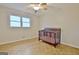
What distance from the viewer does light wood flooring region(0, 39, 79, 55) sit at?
1779 mm

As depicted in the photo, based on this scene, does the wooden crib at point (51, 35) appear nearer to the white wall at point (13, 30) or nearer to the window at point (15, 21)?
the white wall at point (13, 30)

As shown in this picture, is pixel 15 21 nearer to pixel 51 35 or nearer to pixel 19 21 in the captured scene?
pixel 19 21

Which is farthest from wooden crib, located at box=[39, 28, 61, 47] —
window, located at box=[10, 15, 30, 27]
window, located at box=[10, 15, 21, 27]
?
window, located at box=[10, 15, 21, 27]

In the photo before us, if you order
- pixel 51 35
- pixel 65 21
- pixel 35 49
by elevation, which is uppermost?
pixel 65 21

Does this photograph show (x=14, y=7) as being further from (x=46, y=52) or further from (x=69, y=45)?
(x=69, y=45)

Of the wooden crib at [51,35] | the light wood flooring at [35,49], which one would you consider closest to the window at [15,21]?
the light wood flooring at [35,49]

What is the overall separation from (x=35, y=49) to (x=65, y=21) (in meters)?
0.65

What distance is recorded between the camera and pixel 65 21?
6.03 feet

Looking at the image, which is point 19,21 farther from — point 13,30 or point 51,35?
point 51,35

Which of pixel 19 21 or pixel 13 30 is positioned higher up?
pixel 19 21

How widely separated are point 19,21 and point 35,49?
52 cm

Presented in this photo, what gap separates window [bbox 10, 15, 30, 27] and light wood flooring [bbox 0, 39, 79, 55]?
0.28m

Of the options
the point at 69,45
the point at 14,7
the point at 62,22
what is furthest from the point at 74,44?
the point at 14,7

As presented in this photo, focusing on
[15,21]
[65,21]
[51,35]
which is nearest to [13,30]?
[15,21]
